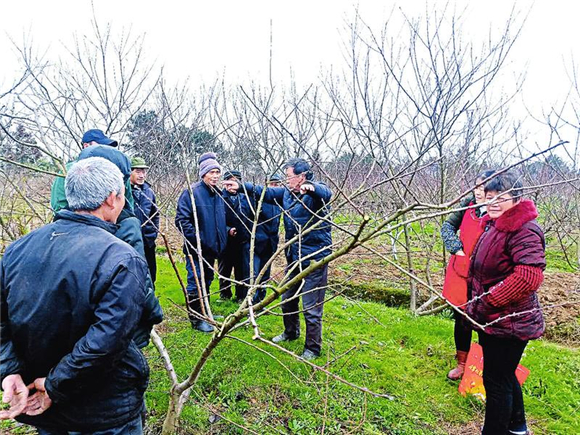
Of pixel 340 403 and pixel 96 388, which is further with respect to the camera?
pixel 340 403

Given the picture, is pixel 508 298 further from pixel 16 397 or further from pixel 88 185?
pixel 16 397

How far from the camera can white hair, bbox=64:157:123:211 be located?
1529 mm

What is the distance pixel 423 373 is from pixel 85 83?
17.3ft

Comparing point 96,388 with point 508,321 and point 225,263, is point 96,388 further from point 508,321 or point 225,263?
point 225,263

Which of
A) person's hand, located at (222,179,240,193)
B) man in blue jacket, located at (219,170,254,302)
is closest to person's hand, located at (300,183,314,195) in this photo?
person's hand, located at (222,179,240,193)

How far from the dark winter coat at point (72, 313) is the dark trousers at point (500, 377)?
80.5 inches

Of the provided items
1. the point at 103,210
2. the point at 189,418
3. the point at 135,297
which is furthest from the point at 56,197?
the point at 189,418

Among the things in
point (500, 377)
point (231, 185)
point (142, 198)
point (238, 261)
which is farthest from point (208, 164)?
point (500, 377)

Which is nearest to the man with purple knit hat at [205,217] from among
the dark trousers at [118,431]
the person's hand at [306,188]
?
the person's hand at [306,188]

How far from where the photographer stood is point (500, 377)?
2.17 m

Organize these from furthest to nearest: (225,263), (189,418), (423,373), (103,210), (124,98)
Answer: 1. (225,263)
2. (124,98)
3. (423,373)
4. (189,418)
5. (103,210)

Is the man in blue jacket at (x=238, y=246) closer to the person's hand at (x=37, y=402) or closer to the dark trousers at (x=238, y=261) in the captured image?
the dark trousers at (x=238, y=261)

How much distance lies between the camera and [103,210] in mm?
1594

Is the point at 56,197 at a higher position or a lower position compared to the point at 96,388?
higher
